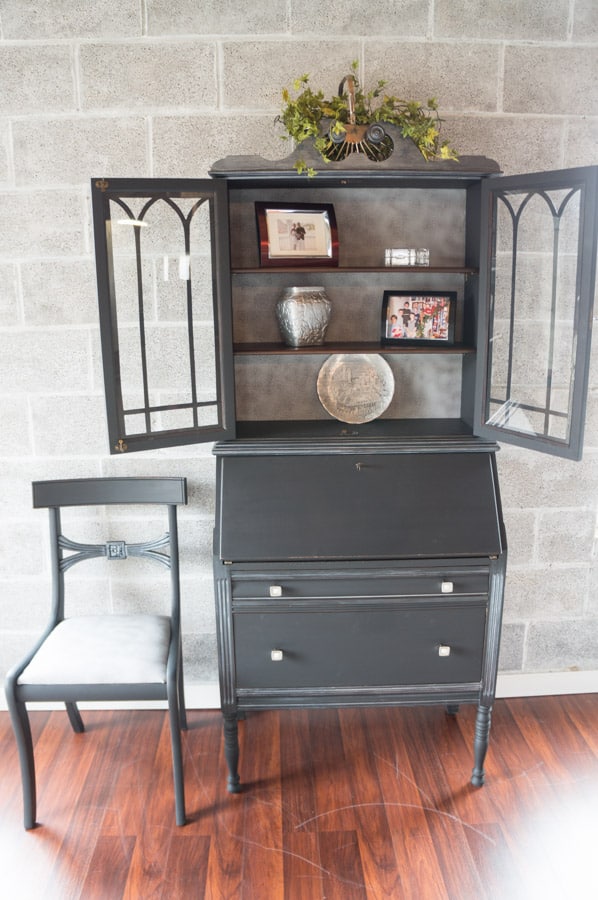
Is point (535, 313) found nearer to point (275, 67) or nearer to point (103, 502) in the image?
point (275, 67)

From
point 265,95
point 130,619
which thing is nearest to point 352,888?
point 130,619

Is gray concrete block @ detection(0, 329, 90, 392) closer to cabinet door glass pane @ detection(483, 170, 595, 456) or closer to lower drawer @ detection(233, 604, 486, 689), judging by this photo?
lower drawer @ detection(233, 604, 486, 689)

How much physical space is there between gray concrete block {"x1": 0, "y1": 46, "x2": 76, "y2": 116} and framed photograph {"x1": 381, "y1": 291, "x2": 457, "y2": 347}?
3.95 feet

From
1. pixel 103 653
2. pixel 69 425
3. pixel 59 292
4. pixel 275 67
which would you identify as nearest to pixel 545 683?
pixel 103 653

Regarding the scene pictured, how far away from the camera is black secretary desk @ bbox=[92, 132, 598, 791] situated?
7.03 ft

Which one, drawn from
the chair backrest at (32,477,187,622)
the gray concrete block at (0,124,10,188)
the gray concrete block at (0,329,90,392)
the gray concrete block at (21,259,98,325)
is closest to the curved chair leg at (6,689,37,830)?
the chair backrest at (32,477,187,622)

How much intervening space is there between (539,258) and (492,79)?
62 cm

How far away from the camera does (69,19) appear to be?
2.24 m

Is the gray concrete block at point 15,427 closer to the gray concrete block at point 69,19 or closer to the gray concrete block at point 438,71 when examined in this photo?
the gray concrete block at point 69,19

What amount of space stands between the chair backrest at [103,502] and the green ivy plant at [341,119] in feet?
3.63

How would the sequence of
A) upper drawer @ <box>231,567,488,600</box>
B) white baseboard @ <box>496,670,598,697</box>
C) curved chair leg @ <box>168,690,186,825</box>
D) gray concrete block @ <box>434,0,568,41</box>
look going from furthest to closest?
white baseboard @ <box>496,670,598,697</box> → gray concrete block @ <box>434,0,568,41</box> → upper drawer @ <box>231,567,488,600</box> → curved chair leg @ <box>168,690,186,825</box>

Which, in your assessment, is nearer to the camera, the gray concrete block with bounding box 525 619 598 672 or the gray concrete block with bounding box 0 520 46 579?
the gray concrete block with bounding box 0 520 46 579

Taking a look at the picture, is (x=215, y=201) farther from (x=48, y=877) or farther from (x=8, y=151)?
(x=48, y=877)

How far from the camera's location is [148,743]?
→ 2.53 m
